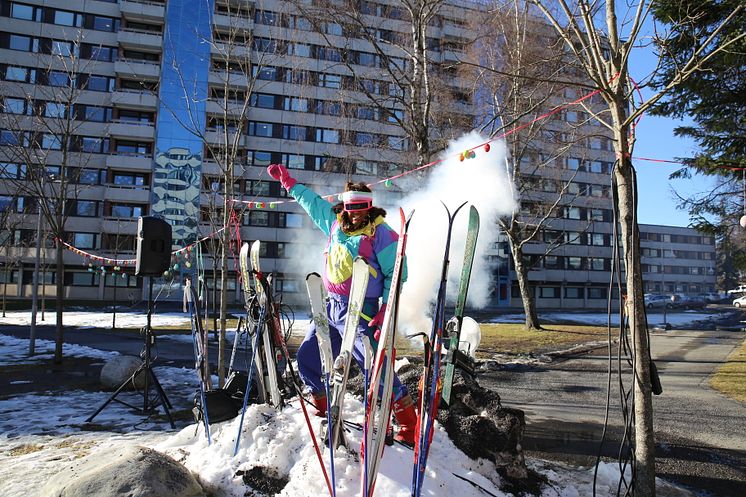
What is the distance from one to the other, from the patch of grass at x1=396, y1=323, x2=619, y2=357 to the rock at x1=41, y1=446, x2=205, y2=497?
723 centimetres

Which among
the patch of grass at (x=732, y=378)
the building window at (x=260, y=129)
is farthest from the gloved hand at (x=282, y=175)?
the building window at (x=260, y=129)

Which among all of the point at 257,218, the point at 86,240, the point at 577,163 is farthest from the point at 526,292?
the point at 86,240

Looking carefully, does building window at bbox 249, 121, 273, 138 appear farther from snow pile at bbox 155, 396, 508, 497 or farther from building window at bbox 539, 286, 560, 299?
snow pile at bbox 155, 396, 508, 497

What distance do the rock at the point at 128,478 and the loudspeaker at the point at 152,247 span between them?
2752 millimetres

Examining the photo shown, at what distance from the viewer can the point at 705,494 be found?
3588 millimetres

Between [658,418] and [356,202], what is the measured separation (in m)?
4.98

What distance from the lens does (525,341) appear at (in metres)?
14.0

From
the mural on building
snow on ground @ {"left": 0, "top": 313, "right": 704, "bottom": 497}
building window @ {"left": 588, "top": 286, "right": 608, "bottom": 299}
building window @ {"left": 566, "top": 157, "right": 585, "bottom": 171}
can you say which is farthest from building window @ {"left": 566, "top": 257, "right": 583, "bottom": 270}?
snow on ground @ {"left": 0, "top": 313, "right": 704, "bottom": 497}

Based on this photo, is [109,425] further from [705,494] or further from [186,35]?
[186,35]

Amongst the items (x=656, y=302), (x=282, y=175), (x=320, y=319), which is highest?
(x=282, y=175)

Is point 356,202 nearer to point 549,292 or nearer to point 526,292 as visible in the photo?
point 526,292

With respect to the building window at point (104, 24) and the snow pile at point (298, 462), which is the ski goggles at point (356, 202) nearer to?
the snow pile at point (298, 462)

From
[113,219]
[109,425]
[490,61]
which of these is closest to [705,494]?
[109,425]

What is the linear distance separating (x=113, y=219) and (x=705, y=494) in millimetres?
37316
